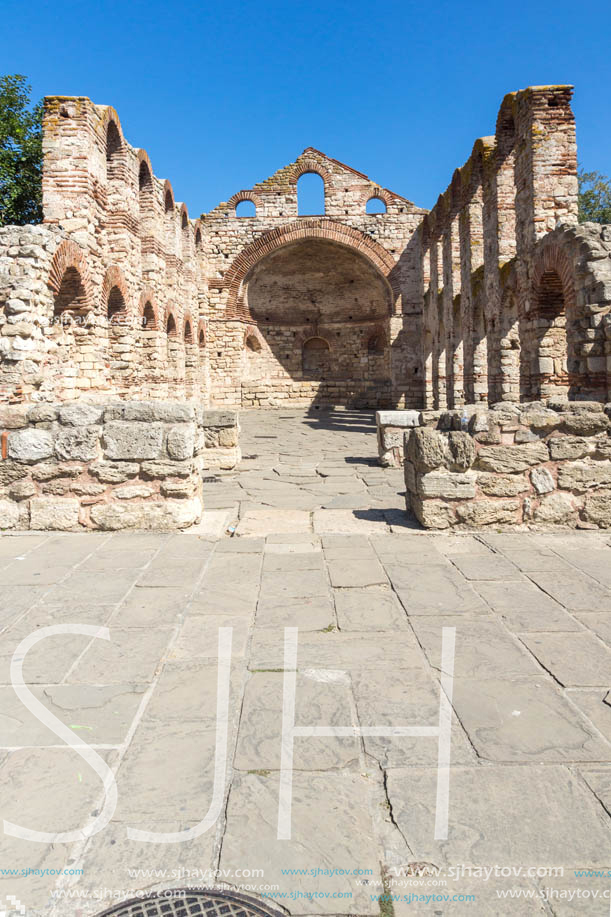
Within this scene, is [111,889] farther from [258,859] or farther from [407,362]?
[407,362]

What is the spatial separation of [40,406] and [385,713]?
12.5ft

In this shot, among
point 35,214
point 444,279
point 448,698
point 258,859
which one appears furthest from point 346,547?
point 35,214

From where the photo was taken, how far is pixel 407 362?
65.0 feet

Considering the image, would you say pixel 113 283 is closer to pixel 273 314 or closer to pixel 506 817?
pixel 506 817

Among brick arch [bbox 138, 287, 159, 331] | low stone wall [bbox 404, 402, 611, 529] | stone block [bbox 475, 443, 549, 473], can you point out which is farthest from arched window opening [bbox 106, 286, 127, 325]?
stone block [bbox 475, 443, 549, 473]

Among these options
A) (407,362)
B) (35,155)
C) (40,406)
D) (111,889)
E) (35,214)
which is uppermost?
(35,155)

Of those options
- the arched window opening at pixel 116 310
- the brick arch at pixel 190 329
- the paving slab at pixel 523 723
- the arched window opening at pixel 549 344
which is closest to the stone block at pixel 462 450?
the paving slab at pixel 523 723

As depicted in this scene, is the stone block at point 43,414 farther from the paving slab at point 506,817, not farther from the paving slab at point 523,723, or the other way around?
the paving slab at point 506,817

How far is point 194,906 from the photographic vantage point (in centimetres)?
142

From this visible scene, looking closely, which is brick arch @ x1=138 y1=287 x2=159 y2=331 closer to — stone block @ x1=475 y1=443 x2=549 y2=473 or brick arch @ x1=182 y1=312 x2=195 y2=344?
brick arch @ x1=182 y1=312 x2=195 y2=344

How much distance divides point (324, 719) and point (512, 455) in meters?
3.10

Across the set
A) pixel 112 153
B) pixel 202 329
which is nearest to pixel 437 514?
pixel 112 153

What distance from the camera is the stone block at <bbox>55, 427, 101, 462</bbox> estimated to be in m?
4.75

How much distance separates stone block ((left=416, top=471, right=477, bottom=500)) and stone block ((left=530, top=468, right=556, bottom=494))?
1.48 feet
